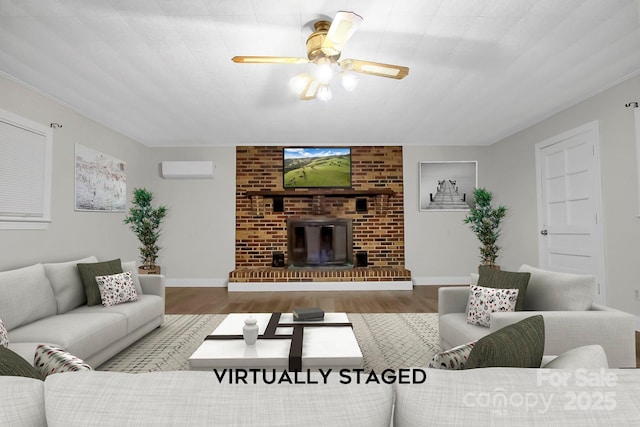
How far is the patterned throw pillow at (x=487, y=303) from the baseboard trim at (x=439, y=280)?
3775 millimetres

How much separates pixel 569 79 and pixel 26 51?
190 inches

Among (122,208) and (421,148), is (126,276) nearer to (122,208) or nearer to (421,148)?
(122,208)

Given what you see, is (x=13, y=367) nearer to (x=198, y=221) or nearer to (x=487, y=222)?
(x=198, y=221)

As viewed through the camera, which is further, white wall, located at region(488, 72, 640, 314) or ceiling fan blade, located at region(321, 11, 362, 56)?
white wall, located at region(488, 72, 640, 314)

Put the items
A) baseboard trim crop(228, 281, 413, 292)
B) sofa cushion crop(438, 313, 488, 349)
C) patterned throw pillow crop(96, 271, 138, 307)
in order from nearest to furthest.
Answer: sofa cushion crop(438, 313, 488, 349)
patterned throw pillow crop(96, 271, 138, 307)
baseboard trim crop(228, 281, 413, 292)

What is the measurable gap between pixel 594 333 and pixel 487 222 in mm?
3894

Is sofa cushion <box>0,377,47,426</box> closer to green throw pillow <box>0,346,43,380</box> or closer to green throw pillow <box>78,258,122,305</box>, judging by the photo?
green throw pillow <box>0,346,43,380</box>

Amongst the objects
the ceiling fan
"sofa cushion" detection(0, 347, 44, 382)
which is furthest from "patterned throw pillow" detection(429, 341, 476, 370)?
the ceiling fan

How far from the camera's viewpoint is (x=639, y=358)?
8.52 feet

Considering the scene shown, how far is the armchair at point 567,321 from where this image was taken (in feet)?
6.22

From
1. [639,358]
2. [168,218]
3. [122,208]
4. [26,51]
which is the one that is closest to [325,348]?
[639,358]

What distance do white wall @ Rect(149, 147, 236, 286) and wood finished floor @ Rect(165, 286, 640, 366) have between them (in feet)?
1.23

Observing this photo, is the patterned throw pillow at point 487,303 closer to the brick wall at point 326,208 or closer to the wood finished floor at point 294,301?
the wood finished floor at point 294,301

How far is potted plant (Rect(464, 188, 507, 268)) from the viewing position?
5.50 m
